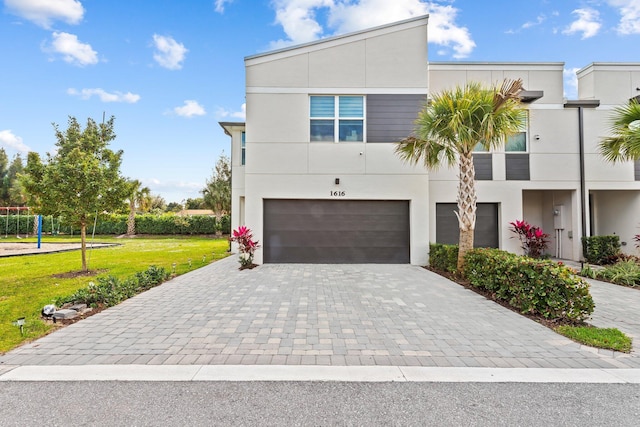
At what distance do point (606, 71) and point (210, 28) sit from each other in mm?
15206

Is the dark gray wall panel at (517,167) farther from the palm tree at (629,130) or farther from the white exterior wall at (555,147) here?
the palm tree at (629,130)

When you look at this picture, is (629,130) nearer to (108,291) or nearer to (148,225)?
(108,291)

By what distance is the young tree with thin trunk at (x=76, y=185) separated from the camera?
26.4 feet

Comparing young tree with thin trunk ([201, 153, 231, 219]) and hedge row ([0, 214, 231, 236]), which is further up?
young tree with thin trunk ([201, 153, 231, 219])

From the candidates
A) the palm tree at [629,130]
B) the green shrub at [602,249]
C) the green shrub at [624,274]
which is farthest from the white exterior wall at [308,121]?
the green shrub at [602,249]

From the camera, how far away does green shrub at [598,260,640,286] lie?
760cm

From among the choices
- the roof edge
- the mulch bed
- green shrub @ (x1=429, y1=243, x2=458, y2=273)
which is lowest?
the mulch bed

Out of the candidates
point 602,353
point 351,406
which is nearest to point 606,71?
point 602,353

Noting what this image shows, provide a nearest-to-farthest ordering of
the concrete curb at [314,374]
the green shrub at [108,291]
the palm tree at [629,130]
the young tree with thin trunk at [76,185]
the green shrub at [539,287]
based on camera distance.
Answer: the concrete curb at [314,374] → the green shrub at [539,287] → the green shrub at [108,291] → the palm tree at [629,130] → the young tree with thin trunk at [76,185]

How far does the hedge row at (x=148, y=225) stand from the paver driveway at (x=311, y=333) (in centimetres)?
2163

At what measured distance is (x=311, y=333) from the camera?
4293 millimetres

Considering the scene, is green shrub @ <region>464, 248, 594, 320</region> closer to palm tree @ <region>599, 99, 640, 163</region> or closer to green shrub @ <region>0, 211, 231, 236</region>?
palm tree @ <region>599, 99, 640, 163</region>

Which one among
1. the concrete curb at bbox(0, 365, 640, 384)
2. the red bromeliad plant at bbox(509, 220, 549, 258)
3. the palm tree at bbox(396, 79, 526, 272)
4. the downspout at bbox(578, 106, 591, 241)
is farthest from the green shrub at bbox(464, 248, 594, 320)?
the downspout at bbox(578, 106, 591, 241)

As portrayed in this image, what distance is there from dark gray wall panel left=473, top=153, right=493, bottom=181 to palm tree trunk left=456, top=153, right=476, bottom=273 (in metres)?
3.82
